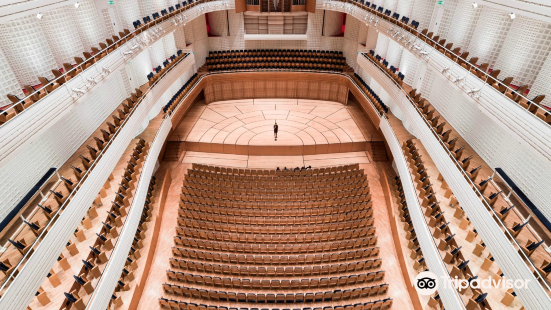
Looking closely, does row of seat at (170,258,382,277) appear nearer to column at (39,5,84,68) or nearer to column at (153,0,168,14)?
column at (39,5,84,68)

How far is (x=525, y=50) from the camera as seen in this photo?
634 cm

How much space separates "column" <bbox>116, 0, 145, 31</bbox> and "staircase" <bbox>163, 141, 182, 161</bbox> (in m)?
4.45

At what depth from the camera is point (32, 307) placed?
16.7 ft

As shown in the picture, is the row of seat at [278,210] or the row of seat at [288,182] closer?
the row of seat at [278,210]

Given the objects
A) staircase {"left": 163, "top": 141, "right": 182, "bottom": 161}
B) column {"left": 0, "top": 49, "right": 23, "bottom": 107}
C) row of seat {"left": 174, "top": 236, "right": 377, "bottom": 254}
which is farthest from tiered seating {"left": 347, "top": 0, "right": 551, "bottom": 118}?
staircase {"left": 163, "top": 141, "right": 182, "bottom": 161}

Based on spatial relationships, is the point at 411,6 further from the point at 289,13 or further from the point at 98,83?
the point at 98,83

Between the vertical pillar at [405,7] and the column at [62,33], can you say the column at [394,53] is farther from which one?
the column at [62,33]

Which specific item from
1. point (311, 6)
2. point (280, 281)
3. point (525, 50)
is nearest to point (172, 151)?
point (280, 281)

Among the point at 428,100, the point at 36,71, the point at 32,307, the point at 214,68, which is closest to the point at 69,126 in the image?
the point at 36,71

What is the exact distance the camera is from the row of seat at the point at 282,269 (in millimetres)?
7285

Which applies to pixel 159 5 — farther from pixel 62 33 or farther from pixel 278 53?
pixel 278 53

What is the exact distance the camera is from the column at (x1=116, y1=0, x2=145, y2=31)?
9094 mm

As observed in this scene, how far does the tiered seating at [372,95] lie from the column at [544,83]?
16.9 ft

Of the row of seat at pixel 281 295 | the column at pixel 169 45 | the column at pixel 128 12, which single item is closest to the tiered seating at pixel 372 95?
the row of seat at pixel 281 295
